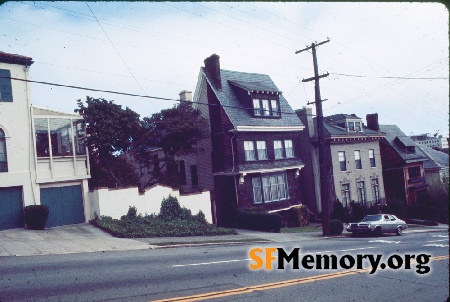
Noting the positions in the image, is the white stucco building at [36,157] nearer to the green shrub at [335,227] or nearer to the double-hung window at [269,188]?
the double-hung window at [269,188]

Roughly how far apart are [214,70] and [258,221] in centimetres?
1294

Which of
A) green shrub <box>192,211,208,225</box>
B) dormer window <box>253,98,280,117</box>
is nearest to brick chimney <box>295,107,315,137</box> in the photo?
dormer window <box>253,98,280,117</box>

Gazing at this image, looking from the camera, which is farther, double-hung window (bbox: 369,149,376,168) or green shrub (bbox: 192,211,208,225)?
double-hung window (bbox: 369,149,376,168)

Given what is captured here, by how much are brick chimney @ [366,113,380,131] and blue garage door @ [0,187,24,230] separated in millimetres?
Answer: 33944

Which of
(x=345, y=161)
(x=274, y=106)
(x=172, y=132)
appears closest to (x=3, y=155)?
(x=172, y=132)

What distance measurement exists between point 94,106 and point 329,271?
17.0 meters

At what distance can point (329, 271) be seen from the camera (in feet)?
38.2

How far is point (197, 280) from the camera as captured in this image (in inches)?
381

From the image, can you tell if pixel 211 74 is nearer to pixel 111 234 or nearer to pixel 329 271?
pixel 111 234

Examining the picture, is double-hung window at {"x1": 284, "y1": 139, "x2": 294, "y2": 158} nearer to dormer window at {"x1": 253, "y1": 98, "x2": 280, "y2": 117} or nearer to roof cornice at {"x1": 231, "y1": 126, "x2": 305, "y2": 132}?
roof cornice at {"x1": 231, "y1": 126, "x2": 305, "y2": 132}

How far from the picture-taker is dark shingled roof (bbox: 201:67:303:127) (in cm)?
2948

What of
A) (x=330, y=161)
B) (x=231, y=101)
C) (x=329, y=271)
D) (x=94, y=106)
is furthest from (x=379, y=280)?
(x=330, y=161)

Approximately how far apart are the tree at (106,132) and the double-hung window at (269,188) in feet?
34.8

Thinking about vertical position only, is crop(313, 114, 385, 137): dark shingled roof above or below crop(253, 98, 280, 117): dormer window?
below
